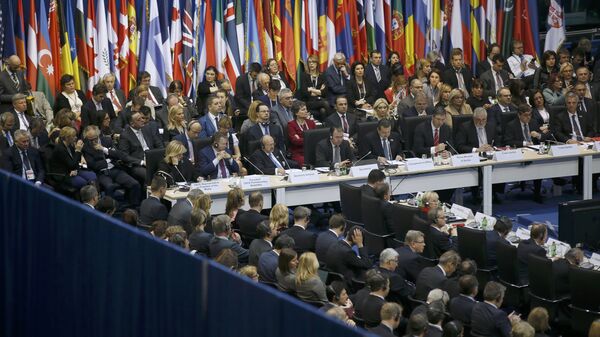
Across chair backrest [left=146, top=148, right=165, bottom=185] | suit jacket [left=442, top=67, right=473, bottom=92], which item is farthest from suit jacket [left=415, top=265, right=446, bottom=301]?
suit jacket [left=442, top=67, right=473, bottom=92]

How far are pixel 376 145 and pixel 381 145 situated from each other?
7 cm

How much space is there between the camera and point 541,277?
10422 mm

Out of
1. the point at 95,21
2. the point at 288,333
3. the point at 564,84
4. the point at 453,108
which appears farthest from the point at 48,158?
the point at 288,333

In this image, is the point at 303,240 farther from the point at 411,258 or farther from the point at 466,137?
the point at 466,137

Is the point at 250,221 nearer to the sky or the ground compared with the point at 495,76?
nearer to the ground

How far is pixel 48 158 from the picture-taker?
14.3 meters

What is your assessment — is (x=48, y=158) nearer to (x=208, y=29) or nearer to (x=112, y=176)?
(x=112, y=176)

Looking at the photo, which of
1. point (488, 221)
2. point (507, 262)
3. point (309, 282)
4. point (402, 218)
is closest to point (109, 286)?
point (309, 282)

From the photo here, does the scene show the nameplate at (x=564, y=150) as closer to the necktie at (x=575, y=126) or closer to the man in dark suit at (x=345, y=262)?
the necktie at (x=575, y=126)

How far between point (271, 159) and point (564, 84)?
19.1ft

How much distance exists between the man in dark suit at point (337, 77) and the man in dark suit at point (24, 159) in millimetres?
5581

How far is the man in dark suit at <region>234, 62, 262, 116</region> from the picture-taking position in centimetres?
1766

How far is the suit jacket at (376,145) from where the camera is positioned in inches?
597

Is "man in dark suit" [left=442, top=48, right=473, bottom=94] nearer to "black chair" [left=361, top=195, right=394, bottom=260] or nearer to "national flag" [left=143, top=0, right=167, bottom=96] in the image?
"national flag" [left=143, top=0, right=167, bottom=96]
